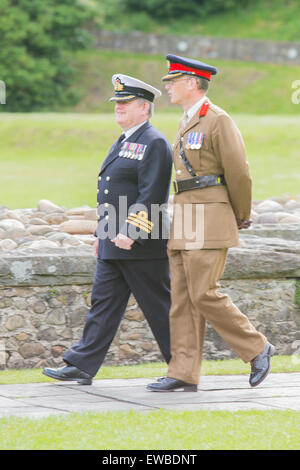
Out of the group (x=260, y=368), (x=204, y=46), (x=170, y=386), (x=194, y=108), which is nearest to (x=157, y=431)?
(x=170, y=386)

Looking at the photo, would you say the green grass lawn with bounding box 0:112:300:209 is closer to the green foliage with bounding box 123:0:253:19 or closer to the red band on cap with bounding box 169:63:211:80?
the red band on cap with bounding box 169:63:211:80

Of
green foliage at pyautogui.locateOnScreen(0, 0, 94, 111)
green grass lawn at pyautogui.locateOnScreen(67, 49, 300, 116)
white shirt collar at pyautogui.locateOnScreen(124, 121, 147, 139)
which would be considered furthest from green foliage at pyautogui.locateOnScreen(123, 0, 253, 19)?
white shirt collar at pyautogui.locateOnScreen(124, 121, 147, 139)

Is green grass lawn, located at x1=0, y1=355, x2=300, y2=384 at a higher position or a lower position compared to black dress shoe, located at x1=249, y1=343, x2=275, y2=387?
lower

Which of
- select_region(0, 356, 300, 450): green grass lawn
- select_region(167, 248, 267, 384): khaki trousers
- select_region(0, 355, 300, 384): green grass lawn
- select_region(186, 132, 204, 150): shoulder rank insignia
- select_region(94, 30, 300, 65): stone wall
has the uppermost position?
select_region(94, 30, 300, 65): stone wall

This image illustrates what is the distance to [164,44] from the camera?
4762 cm

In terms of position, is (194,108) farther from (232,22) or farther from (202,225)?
(232,22)

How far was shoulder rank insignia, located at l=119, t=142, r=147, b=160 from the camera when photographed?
5.56 meters

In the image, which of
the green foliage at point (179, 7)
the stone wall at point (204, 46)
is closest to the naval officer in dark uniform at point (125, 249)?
the stone wall at point (204, 46)

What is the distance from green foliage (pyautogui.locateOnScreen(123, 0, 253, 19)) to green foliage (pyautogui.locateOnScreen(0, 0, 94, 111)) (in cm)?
981

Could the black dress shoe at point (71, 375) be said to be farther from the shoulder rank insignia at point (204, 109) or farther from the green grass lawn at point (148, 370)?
the shoulder rank insignia at point (204, 109)

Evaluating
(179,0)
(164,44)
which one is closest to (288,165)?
(164,44)

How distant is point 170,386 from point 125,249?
0.82 meters

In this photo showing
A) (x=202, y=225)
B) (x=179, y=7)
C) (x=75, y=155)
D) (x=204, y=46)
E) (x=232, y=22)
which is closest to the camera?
(x=202, y=225)

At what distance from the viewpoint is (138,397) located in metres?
5.25
